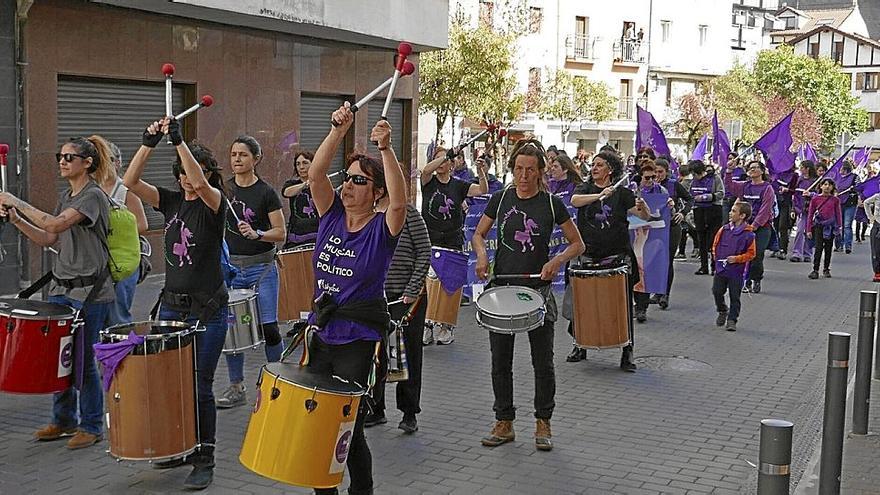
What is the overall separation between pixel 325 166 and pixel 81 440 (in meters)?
2.81

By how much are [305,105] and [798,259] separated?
942 centimetres

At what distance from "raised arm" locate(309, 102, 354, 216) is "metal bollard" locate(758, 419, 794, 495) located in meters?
Answer: 2.32

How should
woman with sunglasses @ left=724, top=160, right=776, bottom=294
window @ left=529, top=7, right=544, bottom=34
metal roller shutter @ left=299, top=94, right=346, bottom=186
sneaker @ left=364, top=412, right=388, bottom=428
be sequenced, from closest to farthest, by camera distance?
sneaker @ left=364, top=412, right=388, bottom=428 < woman with sunglasses @ left=724, top=160, right=776, bottom=294 < metal roller shutter @ left=299, top=94, right=346, bottom=186 < window @ left=529, top=7, right=544, bottom=34

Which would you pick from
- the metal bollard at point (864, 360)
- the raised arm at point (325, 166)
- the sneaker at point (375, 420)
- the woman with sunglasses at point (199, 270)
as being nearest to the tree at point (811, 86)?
the metal bollard at point (864, 360)

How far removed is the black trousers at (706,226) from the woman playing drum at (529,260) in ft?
35.0

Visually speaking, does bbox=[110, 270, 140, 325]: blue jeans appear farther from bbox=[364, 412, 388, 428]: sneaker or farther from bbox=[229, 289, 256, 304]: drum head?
bbox=[364, 412, 388, 428]: sneaker

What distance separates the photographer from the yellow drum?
4855 millimetres

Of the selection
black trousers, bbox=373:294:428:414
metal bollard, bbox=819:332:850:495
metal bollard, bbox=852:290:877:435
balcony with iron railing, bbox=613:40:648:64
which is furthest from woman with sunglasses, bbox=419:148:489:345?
balcony with iron railing, bbox=613:40:648:64

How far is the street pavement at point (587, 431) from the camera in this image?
657cm

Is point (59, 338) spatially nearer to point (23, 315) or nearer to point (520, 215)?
point (23, 315)

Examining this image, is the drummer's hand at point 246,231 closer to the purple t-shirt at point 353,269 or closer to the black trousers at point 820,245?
the purple t-shirt at point 353,269

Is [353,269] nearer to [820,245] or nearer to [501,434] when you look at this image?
[501,434]

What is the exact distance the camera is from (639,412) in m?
8.52

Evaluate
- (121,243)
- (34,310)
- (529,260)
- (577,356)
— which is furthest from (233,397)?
(577,356)
